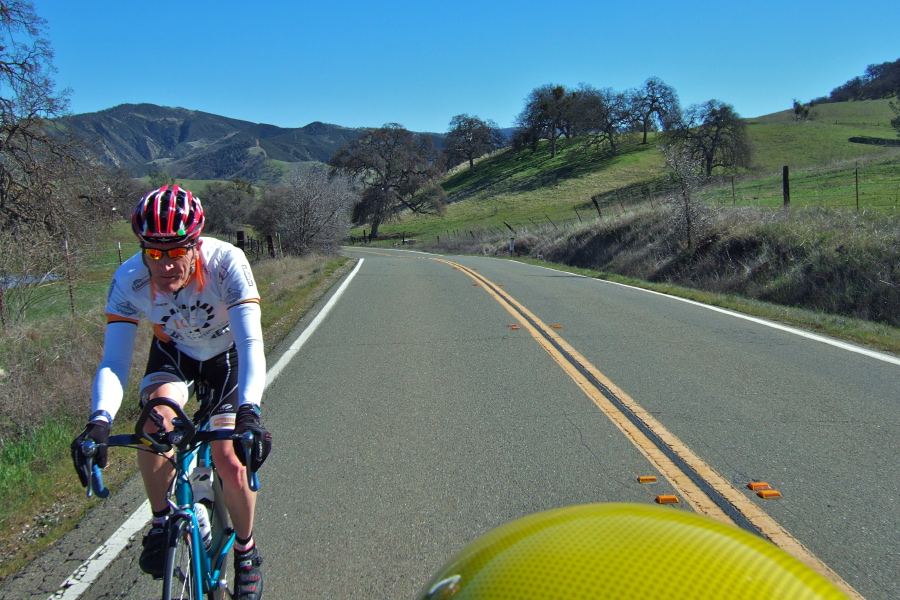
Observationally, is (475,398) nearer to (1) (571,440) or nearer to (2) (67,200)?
(1) (571,440)

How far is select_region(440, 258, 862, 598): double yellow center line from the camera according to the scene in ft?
11.1

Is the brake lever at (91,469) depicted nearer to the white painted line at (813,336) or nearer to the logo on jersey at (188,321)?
the logo on jersey at (188,321)

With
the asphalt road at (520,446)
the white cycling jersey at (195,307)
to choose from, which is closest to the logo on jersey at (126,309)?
the white cycling jersey at (195,307)

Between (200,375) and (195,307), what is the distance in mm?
384

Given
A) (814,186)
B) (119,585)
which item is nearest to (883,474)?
(119,585)

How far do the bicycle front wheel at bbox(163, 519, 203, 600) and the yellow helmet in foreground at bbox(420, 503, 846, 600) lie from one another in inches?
49.2

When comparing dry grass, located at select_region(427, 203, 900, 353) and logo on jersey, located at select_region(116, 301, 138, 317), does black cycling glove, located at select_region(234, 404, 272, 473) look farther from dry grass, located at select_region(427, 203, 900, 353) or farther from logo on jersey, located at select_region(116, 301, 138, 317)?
dry grass, located at select_region(427, 203, 900, 353)

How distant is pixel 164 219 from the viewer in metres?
2.66

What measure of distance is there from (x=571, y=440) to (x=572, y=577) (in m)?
3.76

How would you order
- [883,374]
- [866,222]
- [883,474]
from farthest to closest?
[866,222]
[883,374]
[883,474]

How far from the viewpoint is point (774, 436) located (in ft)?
16.2

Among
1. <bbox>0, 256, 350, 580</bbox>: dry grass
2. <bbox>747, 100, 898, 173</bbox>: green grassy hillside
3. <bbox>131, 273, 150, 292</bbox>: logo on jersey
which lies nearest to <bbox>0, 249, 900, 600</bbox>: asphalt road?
<bbox>0, 256, 350, 580</bbox>: dry grass

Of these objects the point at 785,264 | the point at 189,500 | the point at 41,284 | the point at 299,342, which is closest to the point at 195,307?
the point at 189,500

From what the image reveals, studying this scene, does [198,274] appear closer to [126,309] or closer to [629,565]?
[126,309]
